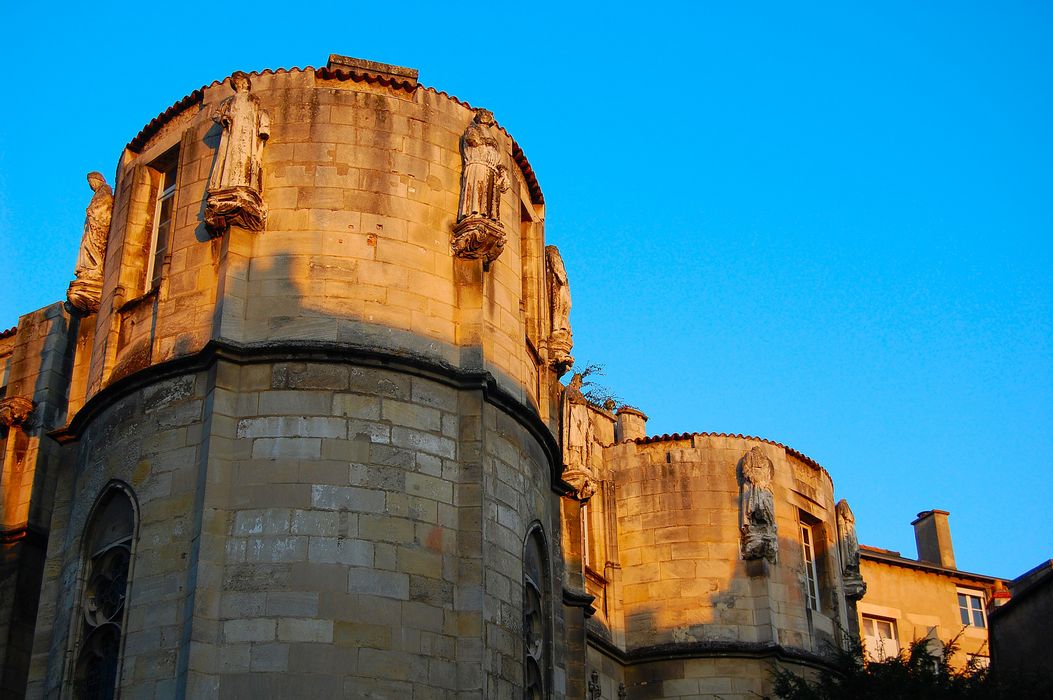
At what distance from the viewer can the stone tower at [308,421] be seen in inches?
680

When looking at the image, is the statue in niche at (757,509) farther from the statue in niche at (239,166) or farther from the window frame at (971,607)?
the window frame at (971,607)

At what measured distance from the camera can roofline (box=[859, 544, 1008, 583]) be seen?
40.9 metres

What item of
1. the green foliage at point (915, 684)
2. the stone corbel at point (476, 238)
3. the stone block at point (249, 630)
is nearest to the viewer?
the stone block at point (249, 630)

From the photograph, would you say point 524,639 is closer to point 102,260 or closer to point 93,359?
point 93,359

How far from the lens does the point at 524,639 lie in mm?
19219

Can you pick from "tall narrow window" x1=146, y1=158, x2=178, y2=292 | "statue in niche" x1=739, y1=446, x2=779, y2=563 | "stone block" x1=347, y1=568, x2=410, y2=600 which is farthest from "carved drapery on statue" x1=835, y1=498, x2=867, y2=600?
"tall narrow window" x1=146, y1=158, x2=178, y2=292

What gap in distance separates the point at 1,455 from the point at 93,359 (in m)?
2.97

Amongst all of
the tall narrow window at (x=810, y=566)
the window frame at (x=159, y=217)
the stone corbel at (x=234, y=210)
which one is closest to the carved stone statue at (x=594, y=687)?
the tall narrow window at (x=810, y=566)

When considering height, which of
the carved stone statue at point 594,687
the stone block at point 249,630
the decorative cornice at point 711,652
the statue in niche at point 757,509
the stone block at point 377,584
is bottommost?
the stone block at point 249,630

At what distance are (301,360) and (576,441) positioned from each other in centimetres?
955

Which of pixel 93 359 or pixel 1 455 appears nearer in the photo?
pixel 93 359

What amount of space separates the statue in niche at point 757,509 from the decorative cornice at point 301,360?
10239 millimetres

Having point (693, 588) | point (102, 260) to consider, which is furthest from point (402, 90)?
point (693, 588)

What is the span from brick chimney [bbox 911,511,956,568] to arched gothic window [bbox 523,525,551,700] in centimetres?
2720
